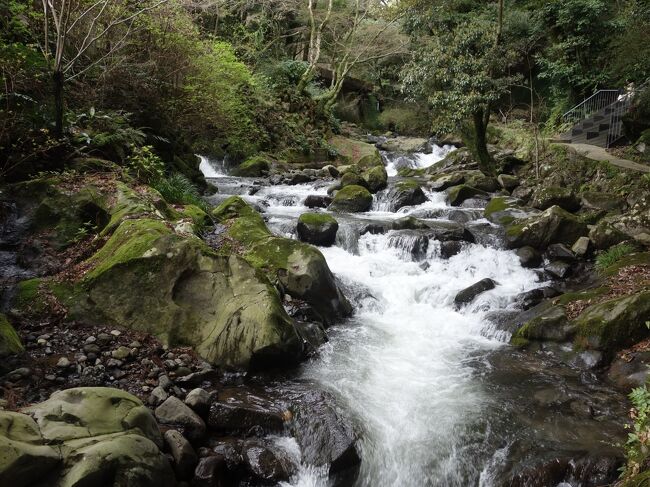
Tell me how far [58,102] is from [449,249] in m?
8.62

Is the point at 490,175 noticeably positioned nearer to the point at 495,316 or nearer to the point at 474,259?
the point at 474,259

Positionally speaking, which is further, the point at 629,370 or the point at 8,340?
the point at 629,370

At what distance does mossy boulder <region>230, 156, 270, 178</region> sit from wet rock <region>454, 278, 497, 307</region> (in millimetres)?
12310

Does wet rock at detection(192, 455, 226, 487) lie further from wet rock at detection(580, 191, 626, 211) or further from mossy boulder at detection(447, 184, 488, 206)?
mossy boulder at detection(447, 184, 488, 206)

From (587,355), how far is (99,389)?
21.3 ft

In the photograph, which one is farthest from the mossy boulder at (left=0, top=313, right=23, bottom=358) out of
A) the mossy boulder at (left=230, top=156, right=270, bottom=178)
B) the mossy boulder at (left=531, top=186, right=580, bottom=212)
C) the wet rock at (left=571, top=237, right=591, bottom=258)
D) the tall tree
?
the mossy boulder at (left=230, top=156, right=270, bottom=178)

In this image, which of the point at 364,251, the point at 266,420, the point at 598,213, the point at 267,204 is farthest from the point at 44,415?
the point at 598,213

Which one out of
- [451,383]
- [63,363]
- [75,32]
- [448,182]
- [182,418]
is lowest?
[451,383]

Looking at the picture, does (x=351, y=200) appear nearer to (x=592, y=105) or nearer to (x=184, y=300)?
(x=184, y=300)

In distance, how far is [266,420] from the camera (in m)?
4.82

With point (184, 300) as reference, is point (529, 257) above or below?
below

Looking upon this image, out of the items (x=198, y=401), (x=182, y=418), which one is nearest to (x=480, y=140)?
(x=198, y=401)

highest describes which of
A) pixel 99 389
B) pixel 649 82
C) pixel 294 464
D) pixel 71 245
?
pixel 649 82

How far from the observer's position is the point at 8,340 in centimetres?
468
